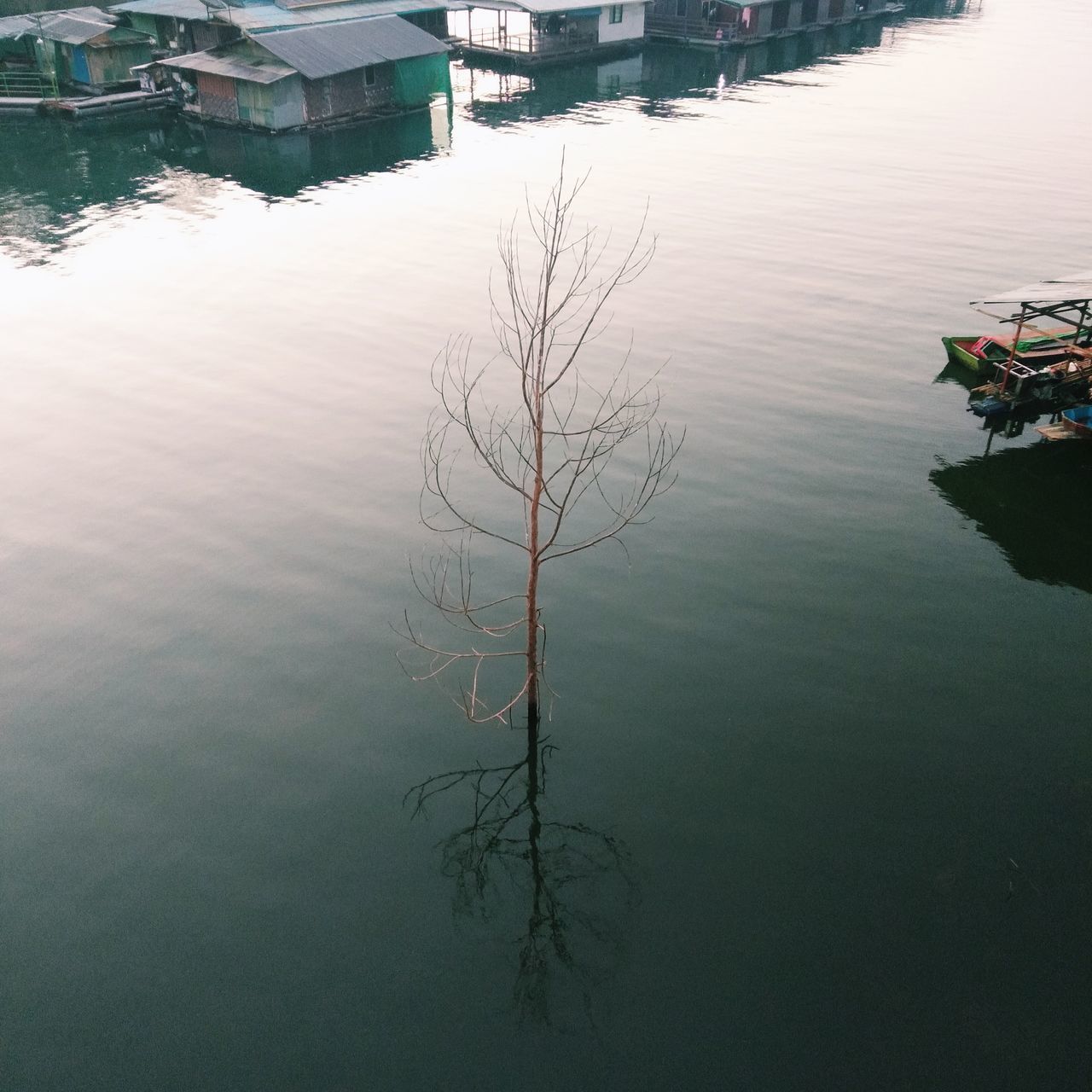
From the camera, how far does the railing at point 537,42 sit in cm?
10356

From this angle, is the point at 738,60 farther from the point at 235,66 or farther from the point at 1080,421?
the point at 1080,421

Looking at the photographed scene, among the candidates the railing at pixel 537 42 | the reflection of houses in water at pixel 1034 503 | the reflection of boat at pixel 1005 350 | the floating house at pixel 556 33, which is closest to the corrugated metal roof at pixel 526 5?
the floating house at pixel 556 33

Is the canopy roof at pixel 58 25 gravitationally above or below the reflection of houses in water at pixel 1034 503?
above

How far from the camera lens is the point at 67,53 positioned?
88.9 meters

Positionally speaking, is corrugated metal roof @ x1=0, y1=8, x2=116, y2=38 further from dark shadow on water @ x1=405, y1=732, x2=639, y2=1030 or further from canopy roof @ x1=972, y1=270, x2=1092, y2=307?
dark shadow on water @ x1=405, y1=732, x2=639, y2=1030

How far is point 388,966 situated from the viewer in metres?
Result: 18.5

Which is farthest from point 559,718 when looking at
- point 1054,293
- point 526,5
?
point 526,5

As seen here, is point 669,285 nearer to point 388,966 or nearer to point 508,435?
point 508,435

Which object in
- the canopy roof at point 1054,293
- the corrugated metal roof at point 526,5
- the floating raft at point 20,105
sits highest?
the corrugated metal roof at point 526,5

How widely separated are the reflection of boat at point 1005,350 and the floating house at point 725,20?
81.7 meters

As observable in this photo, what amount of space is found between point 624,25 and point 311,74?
161 feet

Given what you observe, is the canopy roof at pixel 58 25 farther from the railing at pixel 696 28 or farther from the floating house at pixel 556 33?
the railing at pixel 696 28

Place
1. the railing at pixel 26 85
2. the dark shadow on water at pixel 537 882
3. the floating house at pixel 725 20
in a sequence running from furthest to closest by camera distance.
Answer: the floating house at pixel 725 20 → the railing at pixel 26 85 → the dark shadow on water at pixel 537 882

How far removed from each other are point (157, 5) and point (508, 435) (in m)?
76.9
